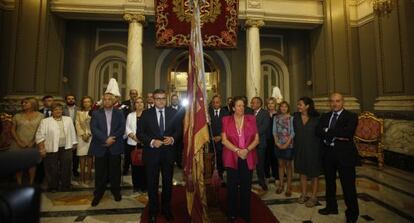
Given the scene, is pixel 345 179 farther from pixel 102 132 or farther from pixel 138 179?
pixel 102 132

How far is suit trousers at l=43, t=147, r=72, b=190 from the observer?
3867mm

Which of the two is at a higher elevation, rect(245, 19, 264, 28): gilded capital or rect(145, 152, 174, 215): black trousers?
rect(245, 19, 264, 28): gilded capital

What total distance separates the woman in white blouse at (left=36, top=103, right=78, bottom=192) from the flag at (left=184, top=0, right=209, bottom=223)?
2.49 metres

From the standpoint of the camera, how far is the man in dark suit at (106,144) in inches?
134

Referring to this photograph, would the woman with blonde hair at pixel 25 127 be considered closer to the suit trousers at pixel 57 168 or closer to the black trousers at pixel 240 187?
the suit trousers at pixel 57 168

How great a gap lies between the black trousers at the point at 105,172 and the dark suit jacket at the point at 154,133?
3.10 ft

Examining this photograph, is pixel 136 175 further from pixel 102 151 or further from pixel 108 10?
pixel 108 10

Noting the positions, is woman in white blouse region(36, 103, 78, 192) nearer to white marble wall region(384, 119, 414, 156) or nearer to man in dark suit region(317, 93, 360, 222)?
man in dark suit region(317, 93, 360, 222)

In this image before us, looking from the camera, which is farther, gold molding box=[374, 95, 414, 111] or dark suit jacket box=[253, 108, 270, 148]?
gold molding box=[374, 95, 414, 111]

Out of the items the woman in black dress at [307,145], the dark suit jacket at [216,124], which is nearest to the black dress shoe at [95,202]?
the dark suit jacket at [216,124]

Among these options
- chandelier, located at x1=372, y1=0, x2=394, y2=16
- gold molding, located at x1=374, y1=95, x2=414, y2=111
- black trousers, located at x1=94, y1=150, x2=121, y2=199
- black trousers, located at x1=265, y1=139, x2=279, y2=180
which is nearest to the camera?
black trousers, located at x1=94, y1=150, x2=121, y2=199

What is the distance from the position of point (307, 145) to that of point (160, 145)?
2028 millimetres

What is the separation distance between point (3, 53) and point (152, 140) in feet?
20.7

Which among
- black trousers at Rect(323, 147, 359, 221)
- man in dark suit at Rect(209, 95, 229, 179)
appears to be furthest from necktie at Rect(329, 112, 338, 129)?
man in dark suit at Rect(209, 95, 229, 179)
